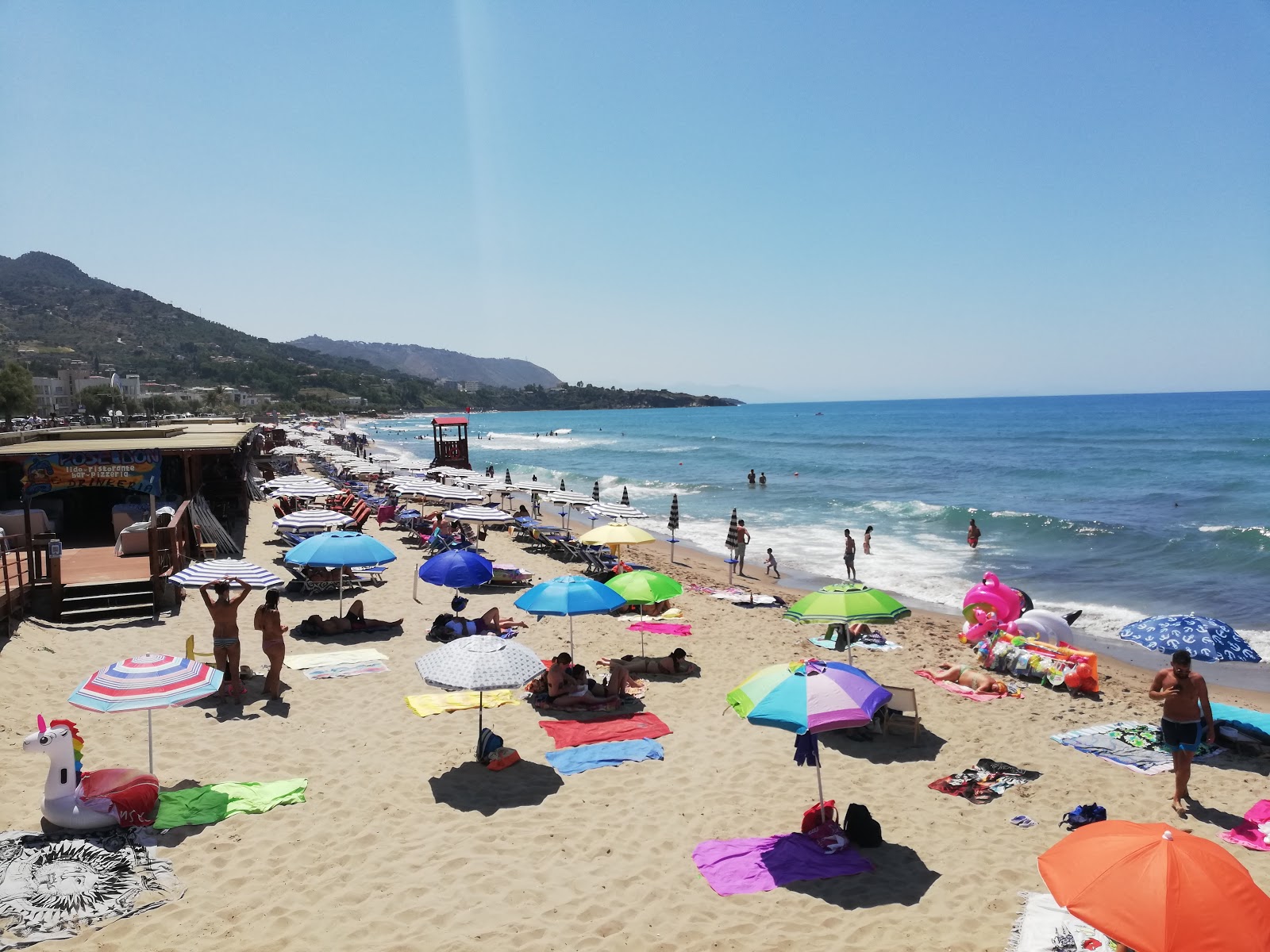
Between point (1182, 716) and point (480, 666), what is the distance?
20.9 ft

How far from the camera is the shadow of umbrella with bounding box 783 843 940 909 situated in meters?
5.45

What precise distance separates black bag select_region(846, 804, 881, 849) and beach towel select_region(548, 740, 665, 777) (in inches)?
84.6

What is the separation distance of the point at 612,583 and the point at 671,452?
59938 millimetres

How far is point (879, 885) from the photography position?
18.5ft

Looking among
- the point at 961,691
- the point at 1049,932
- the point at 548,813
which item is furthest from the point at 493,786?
the point at 961,691

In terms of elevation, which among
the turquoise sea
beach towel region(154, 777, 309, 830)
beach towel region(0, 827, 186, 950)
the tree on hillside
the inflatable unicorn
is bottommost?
the turquoise sea

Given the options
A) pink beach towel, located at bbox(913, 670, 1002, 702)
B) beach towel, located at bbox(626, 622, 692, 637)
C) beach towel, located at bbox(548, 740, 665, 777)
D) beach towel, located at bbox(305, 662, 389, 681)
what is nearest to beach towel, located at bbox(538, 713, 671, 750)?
beach towel, located at bbox(548, 740, 665, 777)

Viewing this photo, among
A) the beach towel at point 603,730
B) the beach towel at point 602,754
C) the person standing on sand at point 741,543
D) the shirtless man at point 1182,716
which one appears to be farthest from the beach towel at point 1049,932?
the person standing on sand at point 741,543

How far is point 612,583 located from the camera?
1098 centimetres

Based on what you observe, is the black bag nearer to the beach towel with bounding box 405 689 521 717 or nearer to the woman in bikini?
the beach towel with bounding box 405 689 521 717

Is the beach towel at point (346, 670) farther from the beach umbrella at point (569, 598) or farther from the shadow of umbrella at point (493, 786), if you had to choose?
the shadow of umbrella at point (493, 786)

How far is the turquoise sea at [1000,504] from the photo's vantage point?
19.2 metres

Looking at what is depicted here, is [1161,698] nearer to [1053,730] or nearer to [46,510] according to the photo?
[1053,730]

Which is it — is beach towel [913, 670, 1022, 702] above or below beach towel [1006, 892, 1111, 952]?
below
